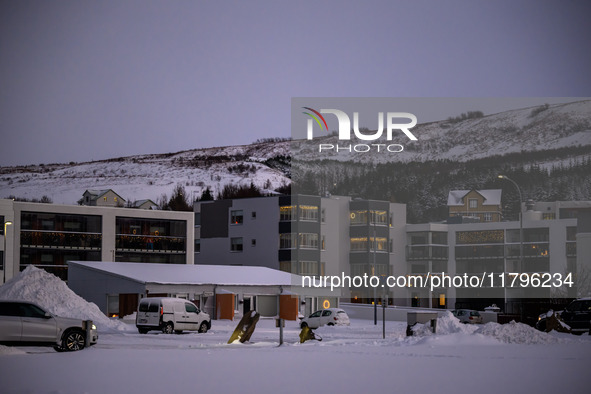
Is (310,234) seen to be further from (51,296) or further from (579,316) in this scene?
(579,316)

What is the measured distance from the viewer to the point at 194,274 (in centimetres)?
6844

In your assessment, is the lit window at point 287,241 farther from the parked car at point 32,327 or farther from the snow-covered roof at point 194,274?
the parked car at point 32,327

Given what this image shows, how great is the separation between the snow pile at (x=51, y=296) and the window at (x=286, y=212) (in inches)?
1702

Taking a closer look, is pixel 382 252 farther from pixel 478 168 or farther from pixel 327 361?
pixel 327 361

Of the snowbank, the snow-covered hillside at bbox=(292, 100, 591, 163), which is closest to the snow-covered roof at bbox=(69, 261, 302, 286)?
the snowbank

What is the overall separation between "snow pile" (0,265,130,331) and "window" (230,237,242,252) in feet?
154

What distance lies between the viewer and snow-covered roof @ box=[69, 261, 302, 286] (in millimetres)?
64375

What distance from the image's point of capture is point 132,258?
304ft

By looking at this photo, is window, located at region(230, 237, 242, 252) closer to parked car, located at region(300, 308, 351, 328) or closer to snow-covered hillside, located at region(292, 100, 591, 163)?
snow-covered hillside, located at region(292, 100, 591, 163)

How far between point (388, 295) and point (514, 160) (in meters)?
34.8

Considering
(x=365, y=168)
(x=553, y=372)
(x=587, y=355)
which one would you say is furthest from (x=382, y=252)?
(x=553, y=372)

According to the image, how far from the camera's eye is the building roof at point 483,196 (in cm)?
11475

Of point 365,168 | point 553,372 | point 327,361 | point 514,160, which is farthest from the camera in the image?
point 514,160

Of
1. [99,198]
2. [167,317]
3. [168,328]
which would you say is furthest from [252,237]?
[167,317]
